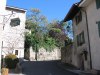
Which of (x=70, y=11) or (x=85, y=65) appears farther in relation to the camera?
(x=70, y=11)

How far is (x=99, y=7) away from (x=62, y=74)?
6.69 m

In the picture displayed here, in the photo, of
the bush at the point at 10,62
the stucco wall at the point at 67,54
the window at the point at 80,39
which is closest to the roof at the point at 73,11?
the window at the point at 80,39

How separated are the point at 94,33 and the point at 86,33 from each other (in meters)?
2.40

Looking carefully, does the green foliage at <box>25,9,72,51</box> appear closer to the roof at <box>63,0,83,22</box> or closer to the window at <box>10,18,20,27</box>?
the window at <box>10,18,20,27</box>

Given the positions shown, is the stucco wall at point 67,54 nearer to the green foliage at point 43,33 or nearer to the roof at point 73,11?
the roof at point 73,11

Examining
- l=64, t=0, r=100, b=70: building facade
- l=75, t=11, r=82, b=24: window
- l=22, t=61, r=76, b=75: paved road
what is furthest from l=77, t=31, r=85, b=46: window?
l=22, t=61, r=76, b=75: paved road

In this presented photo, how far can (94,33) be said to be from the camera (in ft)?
69.8

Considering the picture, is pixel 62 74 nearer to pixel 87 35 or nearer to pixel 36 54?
pixel 87 35

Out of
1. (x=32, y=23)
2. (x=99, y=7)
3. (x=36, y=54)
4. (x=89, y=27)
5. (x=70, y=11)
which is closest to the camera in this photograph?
(x=99, y=7)

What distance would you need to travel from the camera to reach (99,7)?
20000mm

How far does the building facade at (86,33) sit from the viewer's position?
20703 mm

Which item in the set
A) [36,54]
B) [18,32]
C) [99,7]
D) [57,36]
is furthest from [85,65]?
[57,36]

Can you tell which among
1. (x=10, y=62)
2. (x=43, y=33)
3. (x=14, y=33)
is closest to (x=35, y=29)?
(x=43, y=33)

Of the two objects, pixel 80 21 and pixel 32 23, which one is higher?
pixel 32 23
